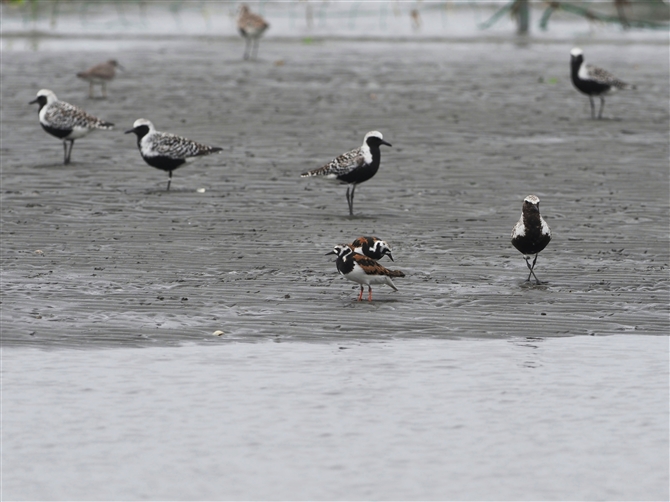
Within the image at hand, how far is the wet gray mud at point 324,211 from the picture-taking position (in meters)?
10.7

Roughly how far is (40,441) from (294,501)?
177 cm

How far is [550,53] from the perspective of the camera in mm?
33781

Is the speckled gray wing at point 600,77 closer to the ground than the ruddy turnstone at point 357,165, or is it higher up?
higher up

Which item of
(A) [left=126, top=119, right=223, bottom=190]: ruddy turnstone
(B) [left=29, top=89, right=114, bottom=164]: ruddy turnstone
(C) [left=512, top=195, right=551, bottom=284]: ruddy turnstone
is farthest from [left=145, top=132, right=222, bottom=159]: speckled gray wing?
(C) [left=512, top=195, right=551, bottom=284]: ruddy turnstone

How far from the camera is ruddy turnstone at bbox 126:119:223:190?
53.4 feet

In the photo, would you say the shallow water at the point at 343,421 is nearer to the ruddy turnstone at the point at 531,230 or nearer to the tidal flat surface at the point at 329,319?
the tidal flat surface at the point at 329,319

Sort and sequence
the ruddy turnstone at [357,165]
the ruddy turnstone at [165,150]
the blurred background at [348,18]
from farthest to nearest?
1. the blurred background at [348,18]
2. the ruddy turnstone at [165,150]
3. the ruddy turnstone at [357,165]

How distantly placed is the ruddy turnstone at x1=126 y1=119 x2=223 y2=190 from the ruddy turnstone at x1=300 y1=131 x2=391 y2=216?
2.31 meters

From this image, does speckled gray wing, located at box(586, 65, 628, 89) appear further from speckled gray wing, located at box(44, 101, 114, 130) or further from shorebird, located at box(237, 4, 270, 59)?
shorebird, located at box(237, 4, 270, 59)

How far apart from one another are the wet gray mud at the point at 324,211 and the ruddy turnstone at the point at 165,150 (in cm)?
35

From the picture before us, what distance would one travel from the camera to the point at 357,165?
1458 cm

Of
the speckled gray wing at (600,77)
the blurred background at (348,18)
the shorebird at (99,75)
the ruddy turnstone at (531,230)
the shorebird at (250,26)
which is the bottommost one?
the ruddy turnstone at (531,230)

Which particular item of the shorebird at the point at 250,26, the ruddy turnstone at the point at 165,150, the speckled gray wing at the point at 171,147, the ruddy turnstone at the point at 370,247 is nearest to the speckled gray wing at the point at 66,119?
the ruddy turnstone at the point at 165,150

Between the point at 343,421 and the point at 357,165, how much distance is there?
6.61 meters
